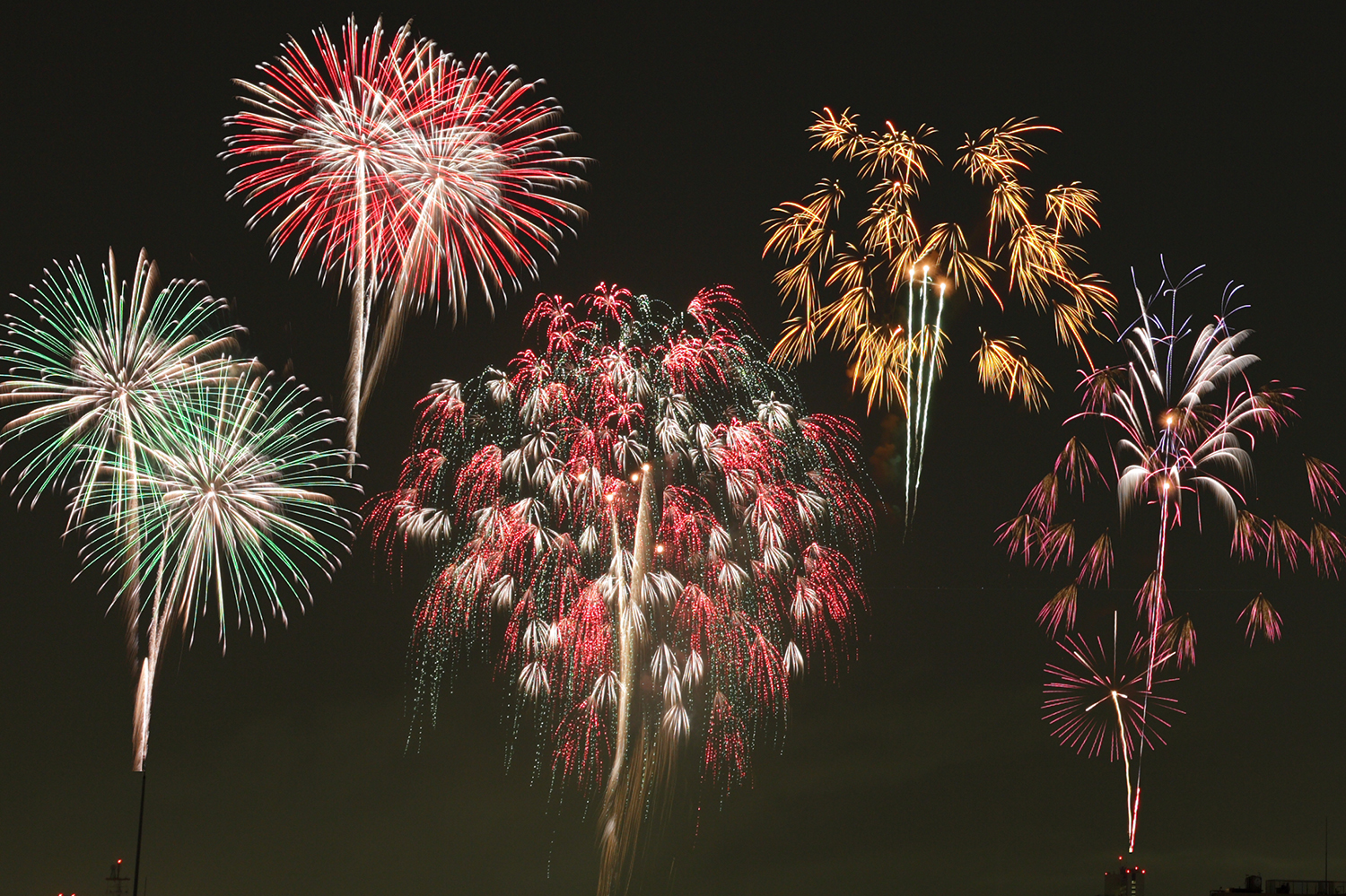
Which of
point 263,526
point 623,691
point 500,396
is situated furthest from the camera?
point 623,691

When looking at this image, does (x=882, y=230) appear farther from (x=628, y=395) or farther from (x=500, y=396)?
(x=500, y=396)

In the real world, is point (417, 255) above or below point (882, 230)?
below

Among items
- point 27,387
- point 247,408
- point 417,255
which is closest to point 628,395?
point 417,255

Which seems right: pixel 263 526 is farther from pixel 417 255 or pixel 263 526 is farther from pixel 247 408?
pixel 417 255

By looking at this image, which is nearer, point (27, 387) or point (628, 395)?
point (27, 387)

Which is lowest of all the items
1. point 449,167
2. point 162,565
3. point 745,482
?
point 162,565

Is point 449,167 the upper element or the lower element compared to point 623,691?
upper

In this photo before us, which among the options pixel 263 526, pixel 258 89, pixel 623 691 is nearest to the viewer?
pixel 258 89

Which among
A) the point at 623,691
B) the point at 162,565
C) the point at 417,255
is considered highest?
the point at 417,255

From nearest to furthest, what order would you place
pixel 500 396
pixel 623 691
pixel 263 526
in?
pixel 263 526
pixel 500 396
pixel 623 691

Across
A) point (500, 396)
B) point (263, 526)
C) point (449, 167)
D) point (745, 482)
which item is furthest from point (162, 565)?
point (745, 482)
